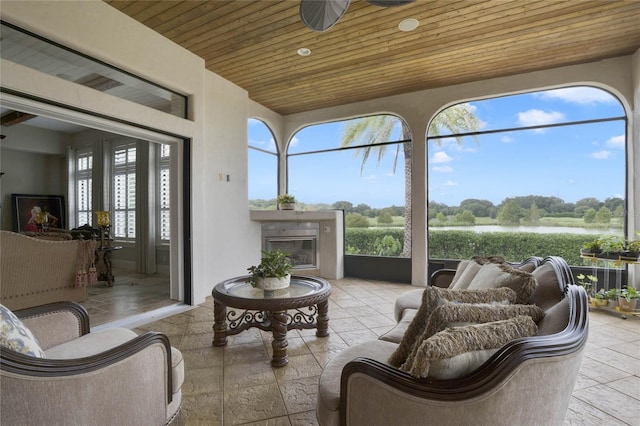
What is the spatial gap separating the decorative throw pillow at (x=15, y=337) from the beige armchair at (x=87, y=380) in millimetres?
119

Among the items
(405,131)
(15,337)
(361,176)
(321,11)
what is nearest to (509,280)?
(321,11)

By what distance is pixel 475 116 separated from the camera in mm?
5031

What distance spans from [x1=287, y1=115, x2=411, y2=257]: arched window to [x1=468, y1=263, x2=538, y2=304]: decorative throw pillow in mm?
3660

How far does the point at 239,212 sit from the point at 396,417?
4.39m

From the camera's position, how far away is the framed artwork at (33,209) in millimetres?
6652

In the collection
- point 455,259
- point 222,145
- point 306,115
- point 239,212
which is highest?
point 306,115

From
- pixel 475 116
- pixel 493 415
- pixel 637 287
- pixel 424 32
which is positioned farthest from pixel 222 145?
pixel 637 287

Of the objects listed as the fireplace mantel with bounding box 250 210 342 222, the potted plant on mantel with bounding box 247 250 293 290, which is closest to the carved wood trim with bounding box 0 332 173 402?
the potted plant on mantel with bounding box 247 250 293 290

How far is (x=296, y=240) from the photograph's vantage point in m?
5.85

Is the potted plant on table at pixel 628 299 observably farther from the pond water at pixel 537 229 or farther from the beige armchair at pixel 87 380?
the beige armchair at pixel 87 380

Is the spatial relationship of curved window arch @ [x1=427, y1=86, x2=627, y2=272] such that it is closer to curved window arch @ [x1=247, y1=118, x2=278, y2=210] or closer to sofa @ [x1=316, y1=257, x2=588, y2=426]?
curved window arch @ [x1=247, y1=118, x2=278, y2=210]

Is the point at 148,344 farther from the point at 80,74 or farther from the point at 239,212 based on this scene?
the point at 239,212

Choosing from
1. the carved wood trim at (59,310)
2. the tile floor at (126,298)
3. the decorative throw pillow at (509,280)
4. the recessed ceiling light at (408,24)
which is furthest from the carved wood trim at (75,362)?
the recessed ceiling light at (408,24)

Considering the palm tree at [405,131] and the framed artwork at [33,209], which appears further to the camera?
the framed artwork at [33,209]
